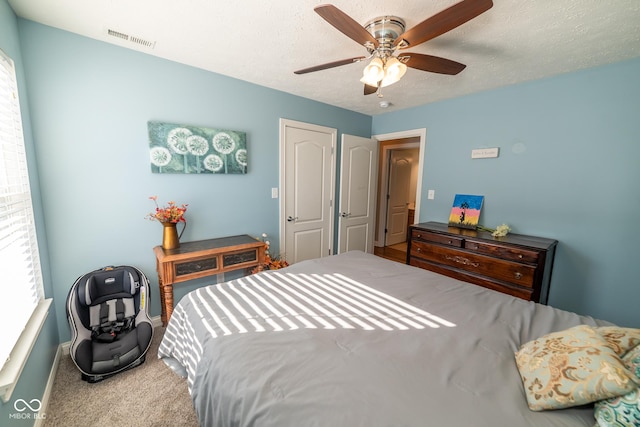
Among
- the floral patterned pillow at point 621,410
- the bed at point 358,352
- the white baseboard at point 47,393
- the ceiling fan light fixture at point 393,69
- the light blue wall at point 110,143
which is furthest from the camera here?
the light blue wall at point 110,143

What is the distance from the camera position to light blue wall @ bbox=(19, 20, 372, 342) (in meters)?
1.78

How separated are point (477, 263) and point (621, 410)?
1.94m

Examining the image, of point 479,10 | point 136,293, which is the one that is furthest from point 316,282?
point 479,10

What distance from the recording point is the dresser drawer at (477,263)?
2.22m

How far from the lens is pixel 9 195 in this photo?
1.29 metres

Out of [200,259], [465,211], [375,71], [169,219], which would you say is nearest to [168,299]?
[200,259]

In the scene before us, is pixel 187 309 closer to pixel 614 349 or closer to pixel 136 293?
pixel 136 293

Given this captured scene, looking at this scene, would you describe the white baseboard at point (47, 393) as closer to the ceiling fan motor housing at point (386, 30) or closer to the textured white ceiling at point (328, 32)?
the textured white ceiling at point (328, 32)

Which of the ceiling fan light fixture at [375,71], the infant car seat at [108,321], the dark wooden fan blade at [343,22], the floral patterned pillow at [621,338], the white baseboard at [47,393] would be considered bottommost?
the white baseboard at [47,393]

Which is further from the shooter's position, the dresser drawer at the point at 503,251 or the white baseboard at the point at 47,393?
the dresser drawer at the point at 503,251

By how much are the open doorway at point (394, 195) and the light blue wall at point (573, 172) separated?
189 cm

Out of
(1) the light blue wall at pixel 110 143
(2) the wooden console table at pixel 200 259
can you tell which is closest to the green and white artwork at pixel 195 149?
(1) the light blue wall at pixel 110 143

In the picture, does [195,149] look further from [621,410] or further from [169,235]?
[621,410]

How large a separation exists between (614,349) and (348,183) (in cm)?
303
